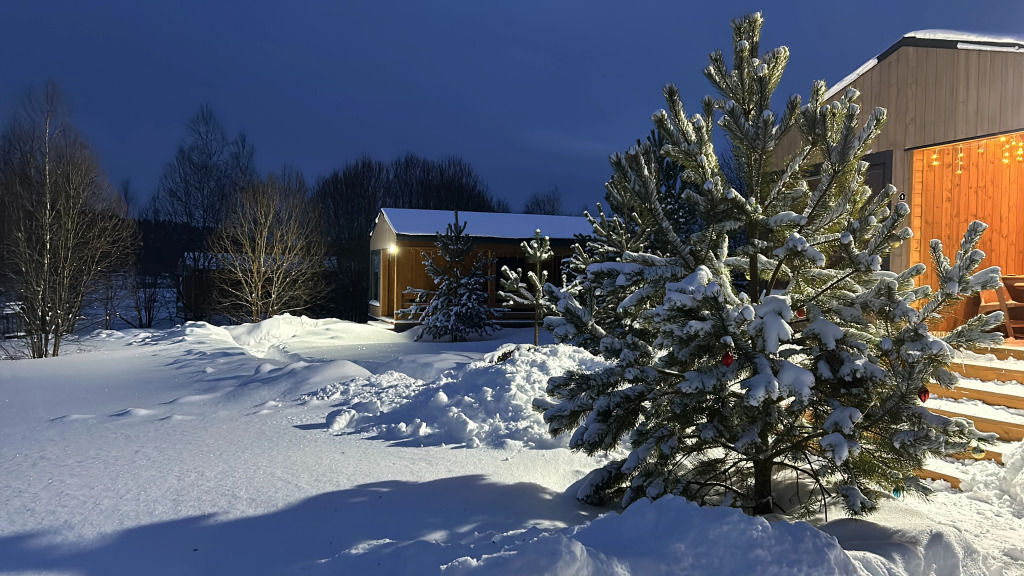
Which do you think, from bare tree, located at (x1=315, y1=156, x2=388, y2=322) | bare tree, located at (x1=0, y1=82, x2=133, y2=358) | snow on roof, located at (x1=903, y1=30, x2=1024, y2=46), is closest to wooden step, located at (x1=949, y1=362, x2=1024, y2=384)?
snow on roof, located at (x1=903, y1=30, x2=1024, y2=46)

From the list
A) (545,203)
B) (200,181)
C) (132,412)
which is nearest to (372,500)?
(132,412)

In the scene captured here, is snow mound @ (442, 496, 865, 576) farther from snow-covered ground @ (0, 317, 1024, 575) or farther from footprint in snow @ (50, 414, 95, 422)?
Result: footprint in snow @ (50, 414, 95, 422)

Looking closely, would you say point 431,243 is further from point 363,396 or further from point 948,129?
point 948,129

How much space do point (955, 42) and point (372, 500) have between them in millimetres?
8087

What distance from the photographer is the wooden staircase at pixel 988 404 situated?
4.86 meters

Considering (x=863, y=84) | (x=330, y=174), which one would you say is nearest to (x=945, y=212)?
(x=863, y=84)

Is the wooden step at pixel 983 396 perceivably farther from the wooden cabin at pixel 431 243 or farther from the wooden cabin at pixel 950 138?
the wooden cabin at pixel 431 243

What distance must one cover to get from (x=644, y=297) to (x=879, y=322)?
151 cm

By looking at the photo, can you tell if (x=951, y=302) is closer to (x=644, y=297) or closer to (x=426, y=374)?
(x=644, y=297)

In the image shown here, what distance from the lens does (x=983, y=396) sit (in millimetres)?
5570

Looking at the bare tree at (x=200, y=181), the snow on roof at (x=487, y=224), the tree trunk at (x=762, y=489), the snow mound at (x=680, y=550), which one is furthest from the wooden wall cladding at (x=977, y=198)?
the bare tree at (x=200, y=181)

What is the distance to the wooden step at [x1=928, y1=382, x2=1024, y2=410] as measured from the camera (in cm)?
527

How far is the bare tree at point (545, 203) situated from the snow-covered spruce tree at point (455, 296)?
30519 mm

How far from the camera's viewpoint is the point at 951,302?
3205 millimetres
